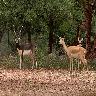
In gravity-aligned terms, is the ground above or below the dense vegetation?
below

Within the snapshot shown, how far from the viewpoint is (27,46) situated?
25562 mm

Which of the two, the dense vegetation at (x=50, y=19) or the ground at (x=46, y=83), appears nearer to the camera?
the ground at (x=46, y=83)

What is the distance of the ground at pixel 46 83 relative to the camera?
15.4 meters

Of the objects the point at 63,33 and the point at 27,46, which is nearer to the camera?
the point at 27,46

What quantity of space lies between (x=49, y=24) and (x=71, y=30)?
3746 millimetres

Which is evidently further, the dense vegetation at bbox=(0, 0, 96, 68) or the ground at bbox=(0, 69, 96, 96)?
the dense vegetation at bbox=(0, 0, 96, 68)

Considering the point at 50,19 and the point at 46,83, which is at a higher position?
the point at 50,19

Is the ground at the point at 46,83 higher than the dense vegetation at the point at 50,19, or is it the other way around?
the dense vegetation at the point at 50,19

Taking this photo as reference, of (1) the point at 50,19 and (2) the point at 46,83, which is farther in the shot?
(1) the point at 50,19

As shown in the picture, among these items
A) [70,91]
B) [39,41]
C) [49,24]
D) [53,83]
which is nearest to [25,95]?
[70,91]

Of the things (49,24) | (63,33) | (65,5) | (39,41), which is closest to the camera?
(65,5)

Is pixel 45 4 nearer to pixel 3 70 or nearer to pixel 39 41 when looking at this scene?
pixel 3 70

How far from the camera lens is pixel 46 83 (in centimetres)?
1775

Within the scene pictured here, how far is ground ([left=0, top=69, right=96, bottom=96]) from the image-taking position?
607 inches
